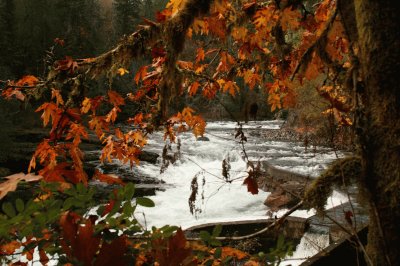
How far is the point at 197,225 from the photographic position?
677cm

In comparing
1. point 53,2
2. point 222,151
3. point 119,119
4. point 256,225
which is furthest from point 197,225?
point 53,2

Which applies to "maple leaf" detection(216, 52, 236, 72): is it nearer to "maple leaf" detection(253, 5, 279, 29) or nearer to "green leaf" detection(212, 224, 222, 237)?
"maple leaf" detection(253, 5, 279, 29)

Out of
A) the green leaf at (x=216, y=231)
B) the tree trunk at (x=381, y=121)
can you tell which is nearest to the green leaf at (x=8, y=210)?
the green leaf at (x=216, y=231)

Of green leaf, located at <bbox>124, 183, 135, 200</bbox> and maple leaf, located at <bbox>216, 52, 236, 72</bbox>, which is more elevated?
maple leaf, located at <bbox>216, 52, 236, 72</bbox>

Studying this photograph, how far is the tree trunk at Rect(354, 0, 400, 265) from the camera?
138cm

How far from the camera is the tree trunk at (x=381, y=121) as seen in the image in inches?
54.1

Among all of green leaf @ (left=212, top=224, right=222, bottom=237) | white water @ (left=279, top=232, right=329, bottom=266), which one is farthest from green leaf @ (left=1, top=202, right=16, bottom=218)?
white water @ (left=279, top=232, right=329, bottom=266)

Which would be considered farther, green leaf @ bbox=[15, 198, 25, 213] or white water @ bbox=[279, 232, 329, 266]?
white water @ bbox=[279, 232, 329, 266]

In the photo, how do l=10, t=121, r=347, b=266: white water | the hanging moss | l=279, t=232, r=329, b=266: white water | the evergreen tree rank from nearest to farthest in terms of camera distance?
the hanging moss, l=279, t=232, r=329, b=266: white water, l=10, t=121, r=347, b=266: white water, the evergreen tree

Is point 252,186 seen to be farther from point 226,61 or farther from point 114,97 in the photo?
point 226,61

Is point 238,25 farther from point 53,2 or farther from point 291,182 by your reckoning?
point 53,2

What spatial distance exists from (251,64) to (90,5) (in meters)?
45.1

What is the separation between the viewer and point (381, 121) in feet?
4.65

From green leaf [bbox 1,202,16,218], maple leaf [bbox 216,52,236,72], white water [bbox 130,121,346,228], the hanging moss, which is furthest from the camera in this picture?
white water [bbox 130,121,346,228]
